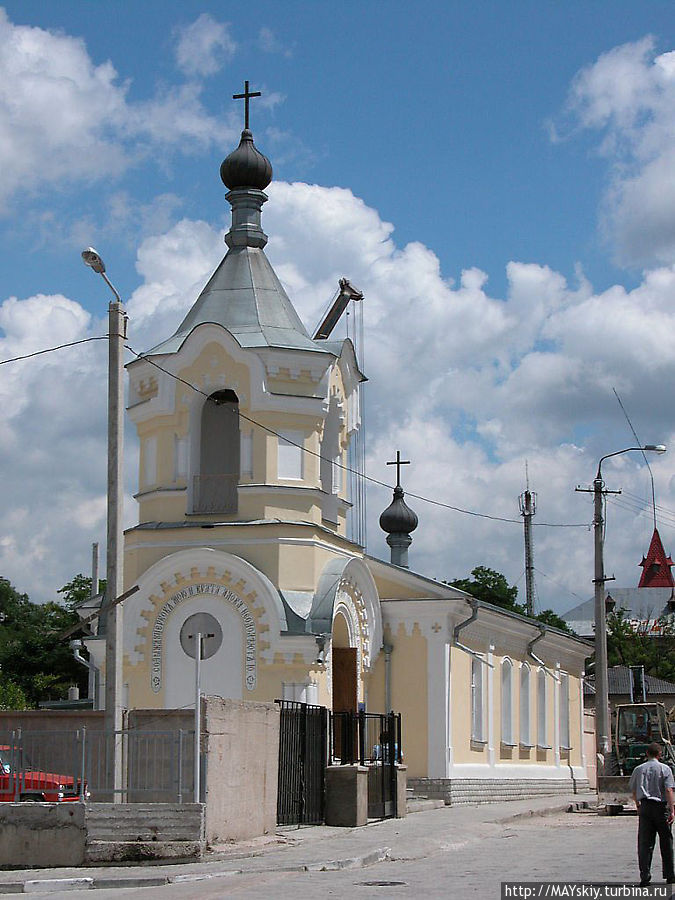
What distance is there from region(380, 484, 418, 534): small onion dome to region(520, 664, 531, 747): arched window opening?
5258 mm

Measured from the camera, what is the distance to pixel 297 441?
26.7 metres

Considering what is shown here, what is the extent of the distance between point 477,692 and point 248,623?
7783 millimetres

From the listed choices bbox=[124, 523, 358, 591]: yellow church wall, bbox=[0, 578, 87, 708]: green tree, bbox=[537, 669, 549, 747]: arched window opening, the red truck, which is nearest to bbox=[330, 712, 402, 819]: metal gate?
bbox=[124, 523, 358, 591]: yellow church wall

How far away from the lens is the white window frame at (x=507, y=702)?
107 feet

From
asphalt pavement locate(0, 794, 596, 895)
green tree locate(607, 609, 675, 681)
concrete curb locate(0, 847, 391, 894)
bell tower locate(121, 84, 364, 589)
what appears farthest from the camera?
green tree locate(607, 609, 675, 681)

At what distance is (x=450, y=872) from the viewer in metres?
15.8

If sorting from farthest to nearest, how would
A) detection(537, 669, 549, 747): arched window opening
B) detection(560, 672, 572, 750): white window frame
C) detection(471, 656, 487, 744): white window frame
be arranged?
detection(560, 672, 572, 750): white window frame → detection(537, 669, 549, 747): arched window opening → detection(471, 656, 487, 744): white window frame

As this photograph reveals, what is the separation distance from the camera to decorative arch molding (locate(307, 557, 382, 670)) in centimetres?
2528

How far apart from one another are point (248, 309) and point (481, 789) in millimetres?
11507

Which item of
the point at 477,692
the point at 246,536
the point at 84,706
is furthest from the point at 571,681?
the point at 246,536

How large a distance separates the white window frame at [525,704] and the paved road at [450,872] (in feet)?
41.2

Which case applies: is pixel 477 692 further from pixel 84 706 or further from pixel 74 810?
pixel 74 810

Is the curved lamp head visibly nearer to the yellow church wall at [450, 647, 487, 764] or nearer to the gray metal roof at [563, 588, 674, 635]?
the yellow church wall at [450, 647, 487, 764]

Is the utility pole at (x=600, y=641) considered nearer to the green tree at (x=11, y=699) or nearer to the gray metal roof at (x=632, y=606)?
the green tree at (x=11, y=699)
